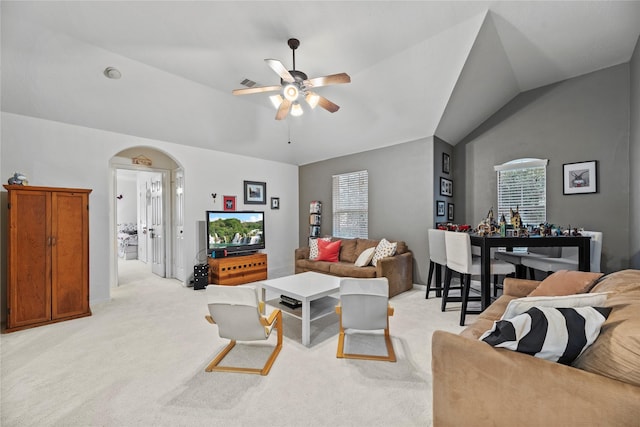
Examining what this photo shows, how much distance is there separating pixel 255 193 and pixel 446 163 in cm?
384

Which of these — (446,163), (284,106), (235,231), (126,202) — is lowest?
(235,231)

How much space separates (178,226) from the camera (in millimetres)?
5211

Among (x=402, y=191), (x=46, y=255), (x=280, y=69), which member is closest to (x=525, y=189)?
(x=402, y=191)

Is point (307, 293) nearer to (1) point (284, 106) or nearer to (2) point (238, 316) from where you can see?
(2) point (238, 316)

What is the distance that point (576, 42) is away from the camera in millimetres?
3160

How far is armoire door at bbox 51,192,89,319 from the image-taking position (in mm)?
3209

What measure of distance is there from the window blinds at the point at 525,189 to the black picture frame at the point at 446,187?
74cm

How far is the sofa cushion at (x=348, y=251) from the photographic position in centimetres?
498

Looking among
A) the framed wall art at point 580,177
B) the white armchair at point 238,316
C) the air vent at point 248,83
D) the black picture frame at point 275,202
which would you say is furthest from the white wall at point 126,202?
the framed wall art at point 580,177

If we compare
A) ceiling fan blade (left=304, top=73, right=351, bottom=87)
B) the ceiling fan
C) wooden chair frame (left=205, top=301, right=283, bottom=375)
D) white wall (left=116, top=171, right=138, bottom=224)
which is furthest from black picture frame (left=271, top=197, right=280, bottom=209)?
white wall (left=116, top=171, right=138, bottom=224)

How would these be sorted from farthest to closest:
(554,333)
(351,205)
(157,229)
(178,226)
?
(157,229) < (351,205) < (178,226) < (554,333)

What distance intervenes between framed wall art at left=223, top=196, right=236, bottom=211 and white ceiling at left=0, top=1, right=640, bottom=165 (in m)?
1.37

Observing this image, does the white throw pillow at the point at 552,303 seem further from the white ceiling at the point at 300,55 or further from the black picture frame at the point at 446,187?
the black picture frame at the point at 446,187

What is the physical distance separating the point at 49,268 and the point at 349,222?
15.0ft
